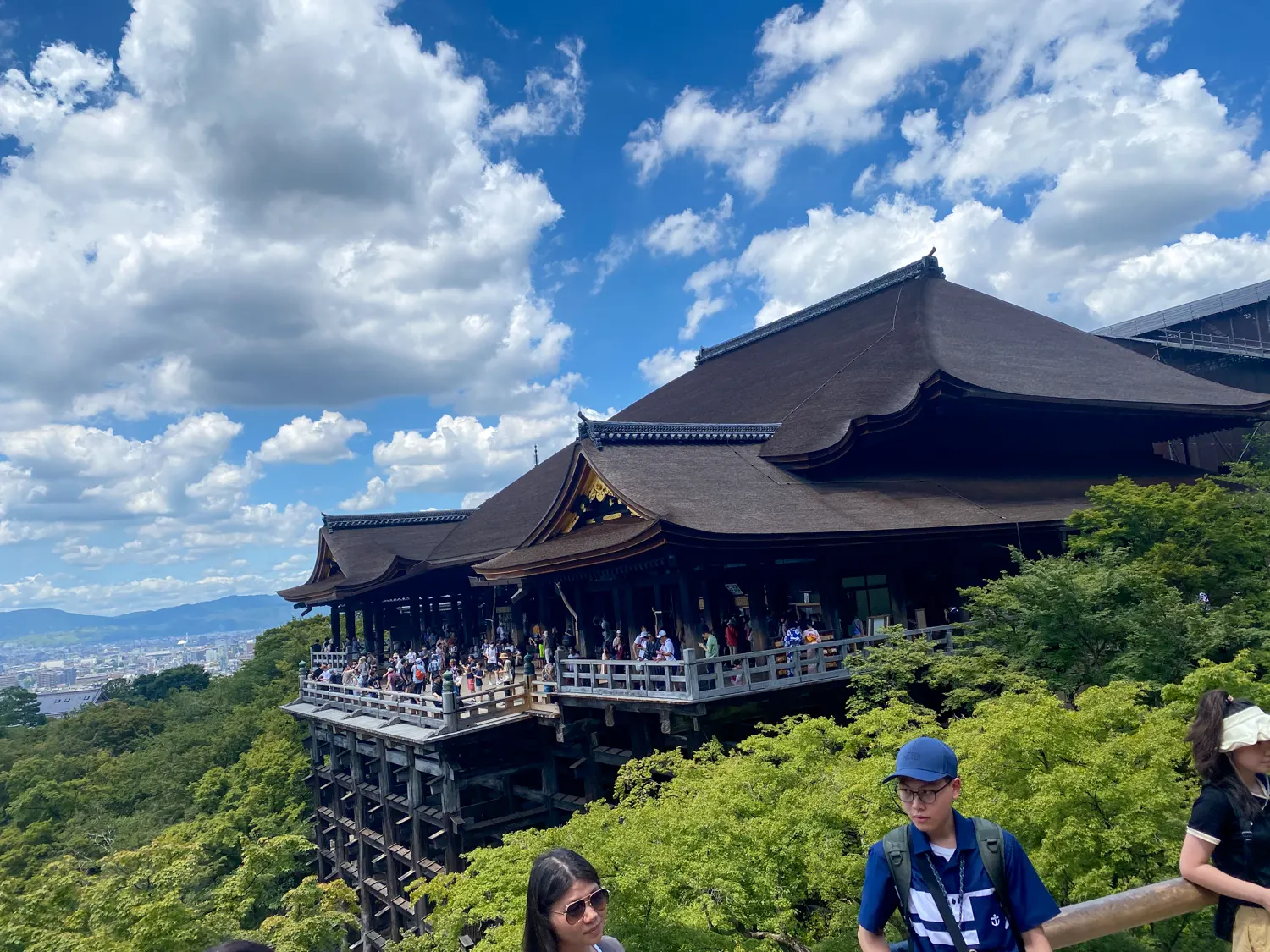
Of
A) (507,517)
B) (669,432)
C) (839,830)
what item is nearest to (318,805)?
(507,517)

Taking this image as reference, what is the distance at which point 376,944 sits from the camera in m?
20.8

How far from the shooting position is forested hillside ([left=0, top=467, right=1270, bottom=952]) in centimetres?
647

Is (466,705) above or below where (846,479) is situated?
below

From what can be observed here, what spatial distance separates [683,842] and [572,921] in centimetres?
537

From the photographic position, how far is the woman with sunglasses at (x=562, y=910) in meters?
2.75

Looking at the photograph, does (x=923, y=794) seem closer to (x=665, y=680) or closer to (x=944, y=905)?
(x=944, y=905)

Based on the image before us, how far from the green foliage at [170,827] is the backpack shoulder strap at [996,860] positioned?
12.4 m

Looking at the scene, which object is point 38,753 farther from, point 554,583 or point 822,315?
point 822,315

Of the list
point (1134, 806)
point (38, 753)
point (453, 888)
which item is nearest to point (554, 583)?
point (453, 888)

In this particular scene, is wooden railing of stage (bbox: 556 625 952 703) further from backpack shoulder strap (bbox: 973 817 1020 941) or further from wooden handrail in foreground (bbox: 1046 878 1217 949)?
backpack shoulder strap (bbox: 973 817 1020 941)

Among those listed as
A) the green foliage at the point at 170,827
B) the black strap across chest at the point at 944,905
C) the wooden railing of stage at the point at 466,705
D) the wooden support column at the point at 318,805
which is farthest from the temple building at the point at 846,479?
the black strap across chest at the point at 944,905

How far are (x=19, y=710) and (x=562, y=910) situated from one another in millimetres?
81572

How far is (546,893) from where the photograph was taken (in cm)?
276

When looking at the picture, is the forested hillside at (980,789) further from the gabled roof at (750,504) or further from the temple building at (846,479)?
the temple building at (846,479)
